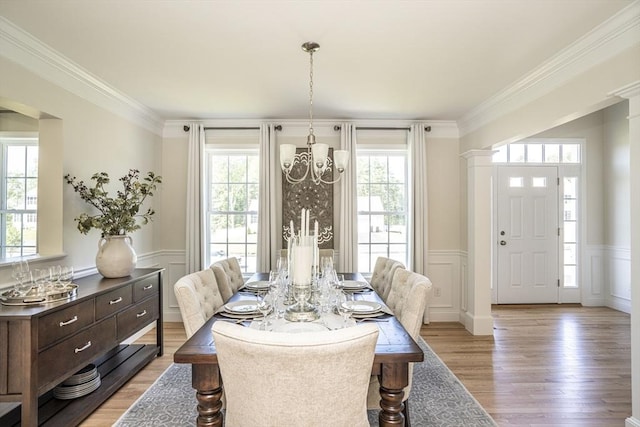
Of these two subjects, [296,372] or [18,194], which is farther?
[18,194]

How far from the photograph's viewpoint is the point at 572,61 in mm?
2662

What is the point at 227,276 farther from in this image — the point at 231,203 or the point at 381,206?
the point at 381,206

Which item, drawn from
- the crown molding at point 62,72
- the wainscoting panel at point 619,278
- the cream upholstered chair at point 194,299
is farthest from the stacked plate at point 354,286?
the wainscoting panel at point 619,278

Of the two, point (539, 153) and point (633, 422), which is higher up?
point (539, 153)

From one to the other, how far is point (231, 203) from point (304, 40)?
2709 mm

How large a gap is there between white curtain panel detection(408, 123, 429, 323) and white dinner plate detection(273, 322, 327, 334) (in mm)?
2895

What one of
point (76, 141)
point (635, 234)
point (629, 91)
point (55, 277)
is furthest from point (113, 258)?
point (629, 91)

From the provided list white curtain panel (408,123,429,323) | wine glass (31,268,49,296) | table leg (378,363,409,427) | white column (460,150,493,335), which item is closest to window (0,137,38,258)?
wine glass (31,268,49,296)

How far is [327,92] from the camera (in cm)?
355

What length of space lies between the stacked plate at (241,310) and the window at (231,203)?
8.08 feet

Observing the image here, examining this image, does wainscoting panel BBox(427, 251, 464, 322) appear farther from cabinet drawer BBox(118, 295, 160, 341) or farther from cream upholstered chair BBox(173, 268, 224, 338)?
cabinet drawer BBox(118, 295, 160, 341)

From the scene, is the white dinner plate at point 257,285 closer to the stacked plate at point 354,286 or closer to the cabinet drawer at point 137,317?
the stacked plate at point 354,286

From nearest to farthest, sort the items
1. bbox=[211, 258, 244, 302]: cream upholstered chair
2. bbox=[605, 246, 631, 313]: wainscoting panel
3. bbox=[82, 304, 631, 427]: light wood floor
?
bbox=[82, 304, 631, 427]: light wood floor < bbox=[211, 258, 244, 302]: cream upholstered chair < bbox=[605, 246, 631, 313]: wainscoting panel

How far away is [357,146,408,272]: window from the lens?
474cm
